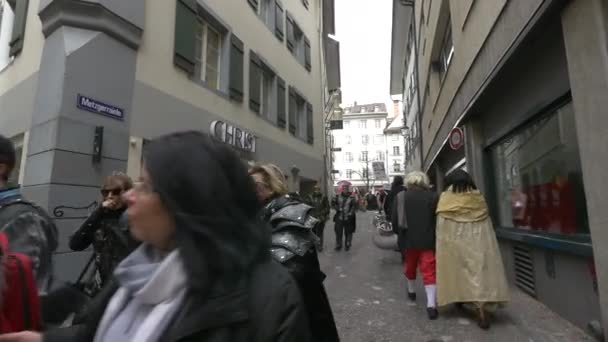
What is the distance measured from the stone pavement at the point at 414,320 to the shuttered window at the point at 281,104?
25.6ft

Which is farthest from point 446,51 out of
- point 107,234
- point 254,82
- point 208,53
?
point 107,234

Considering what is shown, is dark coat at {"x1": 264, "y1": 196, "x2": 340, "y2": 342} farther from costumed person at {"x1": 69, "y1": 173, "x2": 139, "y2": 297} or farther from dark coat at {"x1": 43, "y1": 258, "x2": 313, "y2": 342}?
costumed person at {"x1": 69, "y1": 173, "x2": 139, "y2": 297}

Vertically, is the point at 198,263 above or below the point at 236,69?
below

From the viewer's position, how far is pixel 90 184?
18.7ft

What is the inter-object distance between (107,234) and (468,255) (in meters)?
3.66

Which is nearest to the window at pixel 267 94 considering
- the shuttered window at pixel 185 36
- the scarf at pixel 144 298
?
the shuttered window at pixel 185 36

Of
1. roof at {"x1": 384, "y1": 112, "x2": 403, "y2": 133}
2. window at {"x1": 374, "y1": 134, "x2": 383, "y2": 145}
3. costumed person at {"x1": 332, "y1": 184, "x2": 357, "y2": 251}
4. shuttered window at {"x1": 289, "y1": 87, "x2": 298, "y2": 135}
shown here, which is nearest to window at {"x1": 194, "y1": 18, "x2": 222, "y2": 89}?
costumed person at {"x1": 332, "y1": 184, "x2": 357, "y2": 251}

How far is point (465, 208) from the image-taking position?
13.9 feet

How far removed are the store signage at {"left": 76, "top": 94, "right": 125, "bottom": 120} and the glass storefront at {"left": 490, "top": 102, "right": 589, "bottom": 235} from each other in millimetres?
6253

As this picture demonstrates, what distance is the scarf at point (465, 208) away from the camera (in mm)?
4211

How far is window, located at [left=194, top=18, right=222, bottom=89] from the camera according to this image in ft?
29.6

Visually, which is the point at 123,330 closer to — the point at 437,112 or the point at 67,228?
the point at 67,228

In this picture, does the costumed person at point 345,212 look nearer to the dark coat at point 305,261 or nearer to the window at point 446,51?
the window at point 446,51

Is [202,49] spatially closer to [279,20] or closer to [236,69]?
[236,69]
